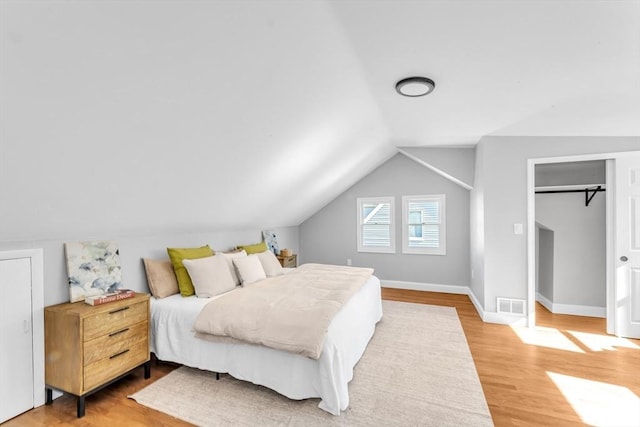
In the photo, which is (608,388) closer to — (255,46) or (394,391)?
(394,391)

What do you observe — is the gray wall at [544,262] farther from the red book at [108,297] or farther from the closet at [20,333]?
the closet at [20,333]

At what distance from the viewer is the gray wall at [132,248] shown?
7.30 feet

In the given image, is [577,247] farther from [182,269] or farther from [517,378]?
[182,269]

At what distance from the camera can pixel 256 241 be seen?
15.9ft

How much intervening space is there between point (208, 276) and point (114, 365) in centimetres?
98

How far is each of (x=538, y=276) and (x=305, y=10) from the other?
192 inches

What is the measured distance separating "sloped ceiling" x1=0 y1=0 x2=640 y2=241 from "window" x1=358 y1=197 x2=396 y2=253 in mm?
2564

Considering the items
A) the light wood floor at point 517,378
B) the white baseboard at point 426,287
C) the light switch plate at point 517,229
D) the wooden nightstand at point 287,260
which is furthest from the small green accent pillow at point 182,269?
the light switch plate at point 517,229

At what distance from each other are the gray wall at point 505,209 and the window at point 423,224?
1365mm

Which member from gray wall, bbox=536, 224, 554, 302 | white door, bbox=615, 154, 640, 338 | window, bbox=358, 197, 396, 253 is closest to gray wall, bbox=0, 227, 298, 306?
window, bbox=358, 197, 396, 253

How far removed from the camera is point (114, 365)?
2.20 metres

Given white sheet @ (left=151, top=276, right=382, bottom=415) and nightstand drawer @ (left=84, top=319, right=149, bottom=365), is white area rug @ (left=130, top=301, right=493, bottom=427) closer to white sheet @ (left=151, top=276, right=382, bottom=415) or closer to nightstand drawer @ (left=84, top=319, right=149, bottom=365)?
white sheet @ (left=151, top=276, right=382, bottom=415)

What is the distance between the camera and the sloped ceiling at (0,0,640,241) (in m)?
1.31

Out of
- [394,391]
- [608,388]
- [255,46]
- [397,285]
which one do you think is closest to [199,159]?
[255,46]
